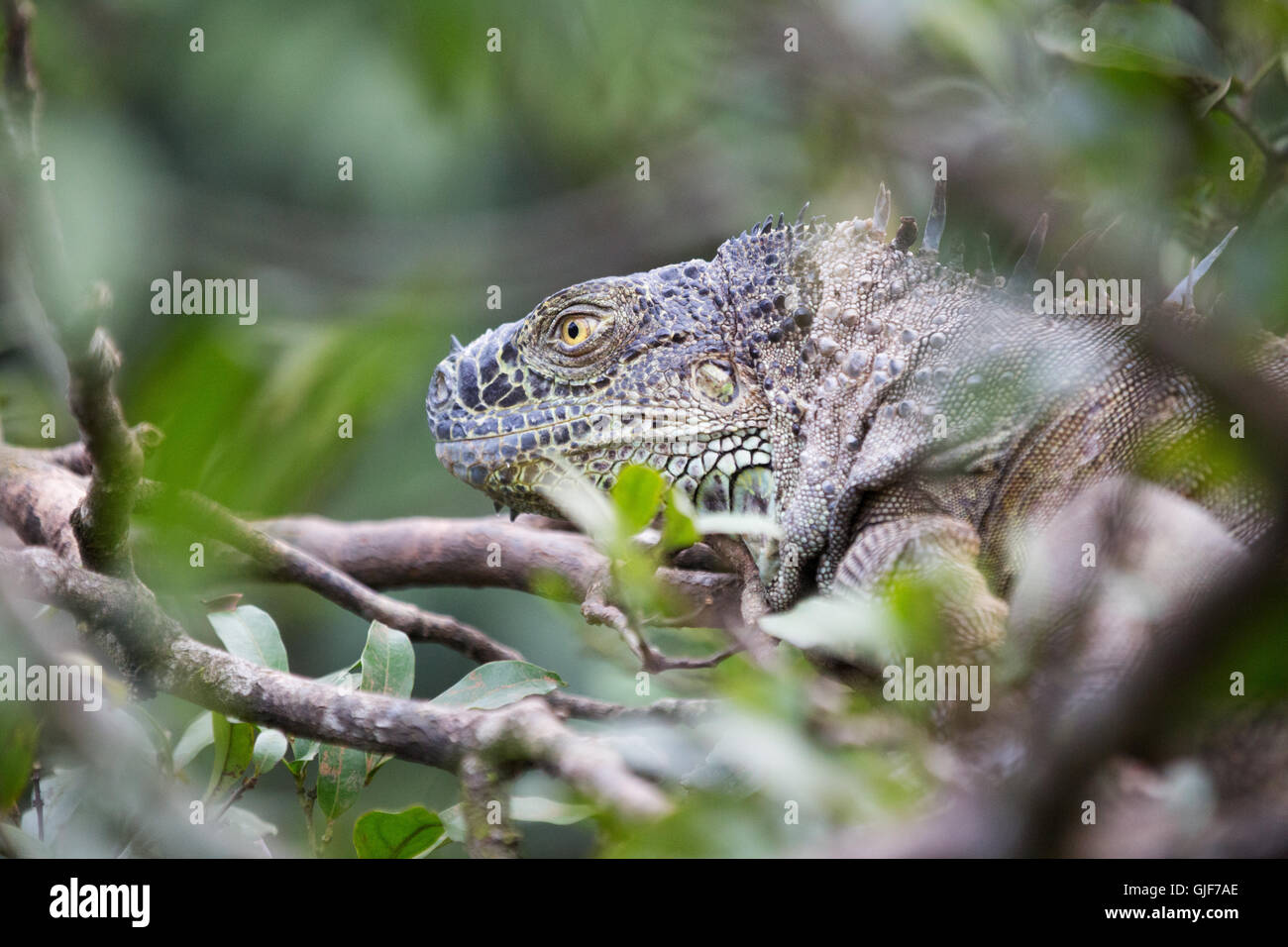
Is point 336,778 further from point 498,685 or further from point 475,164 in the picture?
point 475,164

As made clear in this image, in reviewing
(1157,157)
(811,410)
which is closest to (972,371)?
(811,410)

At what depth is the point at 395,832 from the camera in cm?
240

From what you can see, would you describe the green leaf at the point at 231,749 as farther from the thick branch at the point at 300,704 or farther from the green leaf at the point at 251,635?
the thick branch at the point at 300,704

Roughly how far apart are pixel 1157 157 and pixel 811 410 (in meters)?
1.18

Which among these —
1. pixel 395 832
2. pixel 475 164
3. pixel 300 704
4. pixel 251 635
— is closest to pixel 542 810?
pixel 395 832

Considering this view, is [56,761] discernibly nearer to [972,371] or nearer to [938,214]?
[972,371]

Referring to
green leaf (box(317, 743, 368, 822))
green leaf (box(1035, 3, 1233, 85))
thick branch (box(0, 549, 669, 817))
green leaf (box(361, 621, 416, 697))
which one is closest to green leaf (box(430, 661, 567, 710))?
green leaf (box(361, 621, 416, 697))

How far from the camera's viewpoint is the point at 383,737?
213cm

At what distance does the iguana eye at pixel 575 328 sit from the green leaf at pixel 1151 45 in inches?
66.0

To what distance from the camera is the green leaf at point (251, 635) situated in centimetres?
299

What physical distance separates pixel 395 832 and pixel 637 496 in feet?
3.43

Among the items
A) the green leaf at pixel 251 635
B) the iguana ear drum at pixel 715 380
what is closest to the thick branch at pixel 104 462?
the green leaf at pixel 251 635

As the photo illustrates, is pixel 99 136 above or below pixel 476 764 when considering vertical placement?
above
